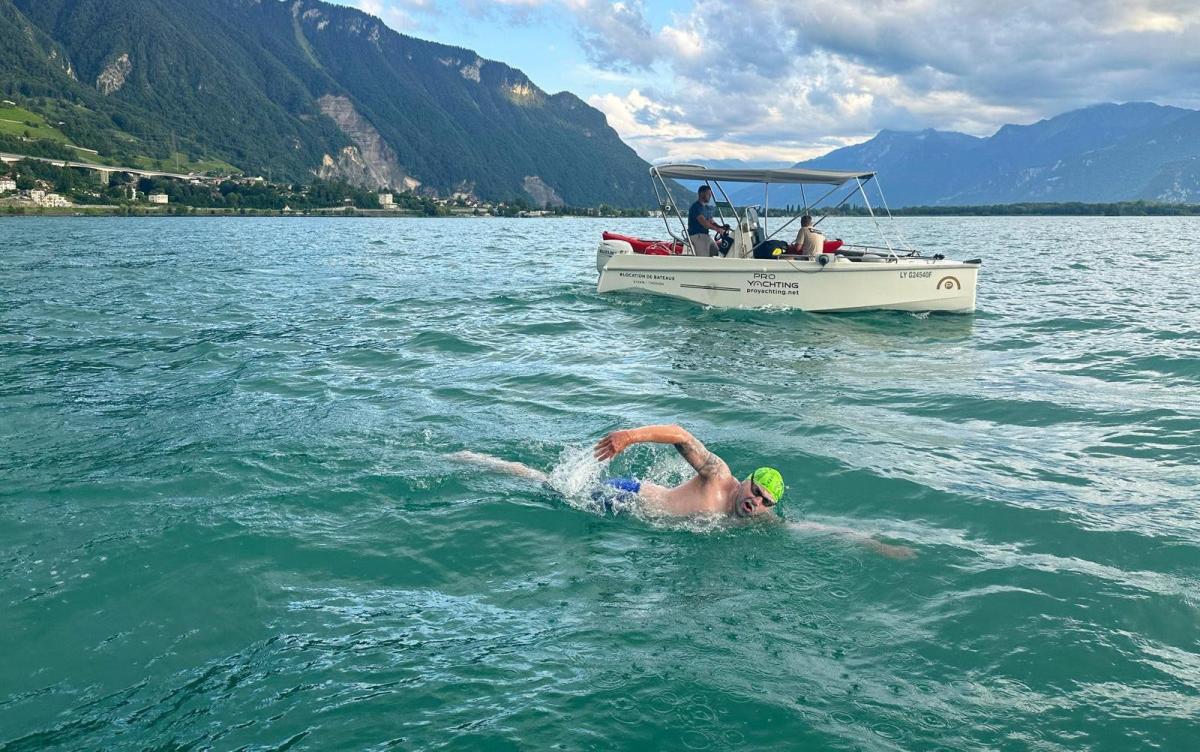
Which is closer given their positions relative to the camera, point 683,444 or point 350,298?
point 683,444

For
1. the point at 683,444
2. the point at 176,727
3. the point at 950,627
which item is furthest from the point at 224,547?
the point at 950,627

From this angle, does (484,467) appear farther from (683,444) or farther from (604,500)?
(683,444)

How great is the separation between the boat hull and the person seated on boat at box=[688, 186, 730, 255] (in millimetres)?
623

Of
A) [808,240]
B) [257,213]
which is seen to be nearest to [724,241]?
[808,240]

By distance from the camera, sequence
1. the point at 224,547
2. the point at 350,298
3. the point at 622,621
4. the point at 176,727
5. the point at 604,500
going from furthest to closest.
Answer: the point at 350,298
the point at 604,500
the point at 224,547
the point at 622,621
the point at 176,727

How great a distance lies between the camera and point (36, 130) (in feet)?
482

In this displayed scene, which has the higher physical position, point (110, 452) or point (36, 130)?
point (36, 130)

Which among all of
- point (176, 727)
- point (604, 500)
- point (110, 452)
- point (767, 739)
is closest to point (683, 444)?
point (604, 500)

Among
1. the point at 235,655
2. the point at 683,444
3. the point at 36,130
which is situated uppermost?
the point at 36,130

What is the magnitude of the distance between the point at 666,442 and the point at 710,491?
0.81 metres

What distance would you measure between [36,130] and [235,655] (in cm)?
17838

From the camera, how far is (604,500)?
7.85m

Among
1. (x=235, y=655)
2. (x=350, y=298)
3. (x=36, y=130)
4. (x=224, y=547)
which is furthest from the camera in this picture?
(x=36, y=130)

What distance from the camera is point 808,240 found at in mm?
19922
